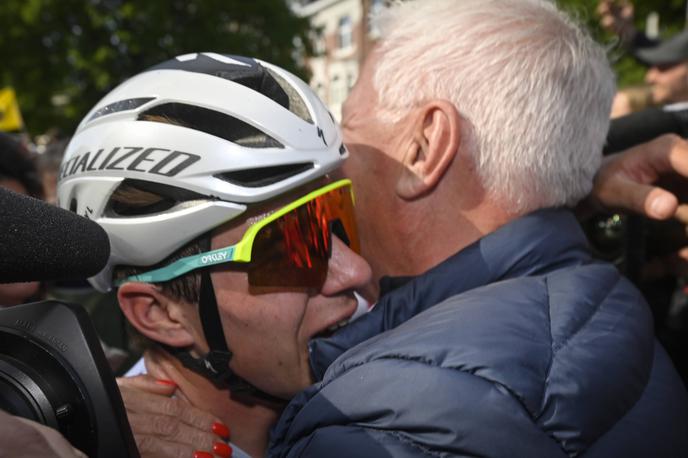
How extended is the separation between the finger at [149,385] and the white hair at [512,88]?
1.16m

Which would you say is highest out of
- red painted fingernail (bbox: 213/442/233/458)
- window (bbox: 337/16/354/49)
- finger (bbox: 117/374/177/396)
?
finger (bbox: 117/374/177/396)

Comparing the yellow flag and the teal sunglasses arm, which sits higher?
the teal sunglasses arm

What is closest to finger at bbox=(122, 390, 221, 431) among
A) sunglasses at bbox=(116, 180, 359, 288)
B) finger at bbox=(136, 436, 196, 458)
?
finger at bbox=(136, 436, 196, 458)

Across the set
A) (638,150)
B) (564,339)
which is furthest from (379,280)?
(638,150)

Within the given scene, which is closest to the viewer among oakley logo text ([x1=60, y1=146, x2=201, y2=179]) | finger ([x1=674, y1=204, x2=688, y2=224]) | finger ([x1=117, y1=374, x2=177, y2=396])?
oakley logo text ([x1=60, y1=146, x2=201, y2=179])

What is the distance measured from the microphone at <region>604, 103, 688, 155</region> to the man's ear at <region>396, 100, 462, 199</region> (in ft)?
4.14

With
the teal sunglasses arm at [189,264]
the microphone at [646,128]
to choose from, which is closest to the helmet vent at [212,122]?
the teal sunglasses arm at [189,264]

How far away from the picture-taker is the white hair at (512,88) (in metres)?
2.04

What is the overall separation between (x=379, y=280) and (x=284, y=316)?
0.49 meters

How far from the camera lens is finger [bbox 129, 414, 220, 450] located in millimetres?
1771

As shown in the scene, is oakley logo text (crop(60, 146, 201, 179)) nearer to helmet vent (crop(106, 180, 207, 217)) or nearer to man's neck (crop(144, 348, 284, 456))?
helmet vent (crop(106, 180, 207, 217))

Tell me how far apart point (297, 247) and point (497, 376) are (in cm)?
72

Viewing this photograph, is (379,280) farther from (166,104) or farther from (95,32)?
(95,32)

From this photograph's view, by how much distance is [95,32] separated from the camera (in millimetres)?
19328
